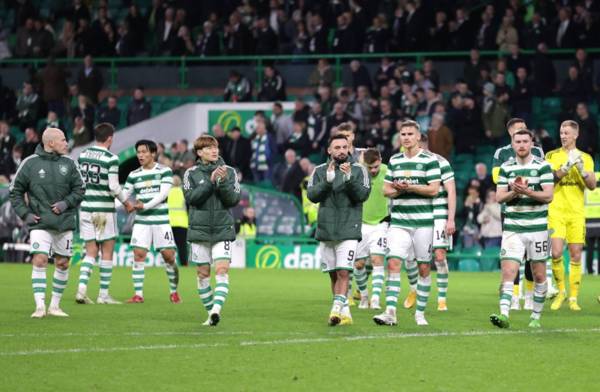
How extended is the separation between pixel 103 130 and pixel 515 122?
5158 millimetres

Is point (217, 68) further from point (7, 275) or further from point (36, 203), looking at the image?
point (36, 203)

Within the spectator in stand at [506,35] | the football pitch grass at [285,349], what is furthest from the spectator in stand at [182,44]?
the football pitch grass at [285,349]

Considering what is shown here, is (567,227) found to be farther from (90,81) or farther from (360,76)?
(90,81)

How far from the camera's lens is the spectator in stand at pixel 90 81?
31984 mm

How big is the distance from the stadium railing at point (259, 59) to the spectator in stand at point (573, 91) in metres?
1.21

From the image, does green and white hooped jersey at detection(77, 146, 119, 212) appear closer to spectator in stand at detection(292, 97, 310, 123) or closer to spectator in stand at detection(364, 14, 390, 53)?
spectator in stand at detection(292, 97, 310, 123)

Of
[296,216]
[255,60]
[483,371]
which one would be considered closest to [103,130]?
[483,371]

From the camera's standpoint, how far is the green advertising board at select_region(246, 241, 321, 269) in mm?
27047

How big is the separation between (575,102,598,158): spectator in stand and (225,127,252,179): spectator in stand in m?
7.10

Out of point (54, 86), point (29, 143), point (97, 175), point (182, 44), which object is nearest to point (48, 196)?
point (97, 175)

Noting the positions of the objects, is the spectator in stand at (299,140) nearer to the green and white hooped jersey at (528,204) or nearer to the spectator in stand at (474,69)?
the spectator in stand at (474,69)

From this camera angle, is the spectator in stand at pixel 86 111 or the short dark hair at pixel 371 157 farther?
the spectator in stand at pixel 86 111

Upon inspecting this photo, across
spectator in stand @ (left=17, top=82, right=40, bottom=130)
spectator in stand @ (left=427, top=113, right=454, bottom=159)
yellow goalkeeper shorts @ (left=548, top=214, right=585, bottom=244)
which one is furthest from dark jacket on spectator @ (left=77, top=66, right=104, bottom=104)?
yellow goalkeeper shorts @ (left=548, top=214, right=585, bottom=244)

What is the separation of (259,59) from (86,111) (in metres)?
4.23
